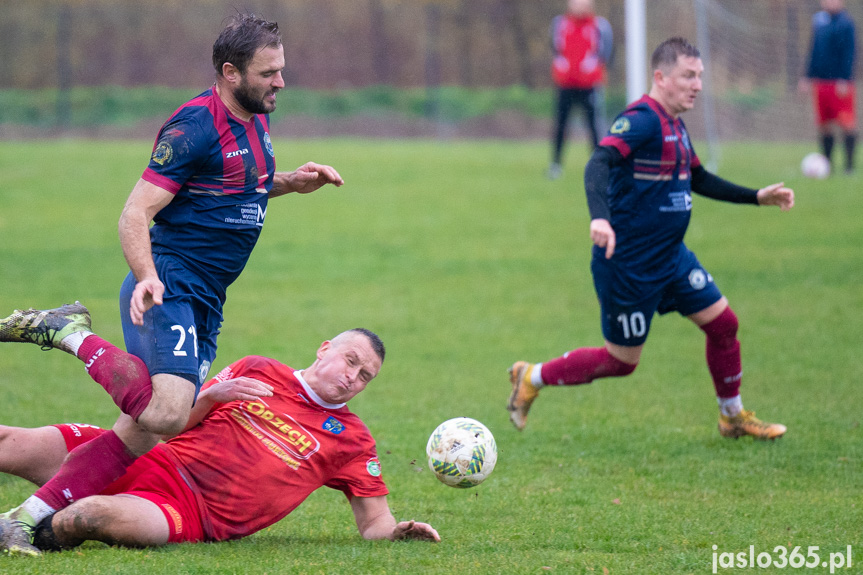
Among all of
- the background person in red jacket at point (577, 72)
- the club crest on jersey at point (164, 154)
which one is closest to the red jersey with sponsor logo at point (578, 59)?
the background person in red jacket at point (577, 72)

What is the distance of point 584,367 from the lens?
6.84 meters

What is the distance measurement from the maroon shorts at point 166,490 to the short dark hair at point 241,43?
1872 mm

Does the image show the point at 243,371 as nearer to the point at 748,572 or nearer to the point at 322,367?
the point at 322,367

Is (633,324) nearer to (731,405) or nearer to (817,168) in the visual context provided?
(731,405)

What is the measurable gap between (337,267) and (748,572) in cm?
1011

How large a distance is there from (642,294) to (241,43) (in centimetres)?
309

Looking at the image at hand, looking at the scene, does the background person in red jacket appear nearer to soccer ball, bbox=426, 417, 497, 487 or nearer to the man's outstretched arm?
soccer ball, bbox=426, 417, 497, 487

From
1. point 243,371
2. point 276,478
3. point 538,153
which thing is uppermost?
point 243,371

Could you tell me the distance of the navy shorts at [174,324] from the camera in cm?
454

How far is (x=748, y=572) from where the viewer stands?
429 cm

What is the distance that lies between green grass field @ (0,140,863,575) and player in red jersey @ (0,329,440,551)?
0.52ft

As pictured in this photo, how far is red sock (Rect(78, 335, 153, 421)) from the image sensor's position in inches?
175

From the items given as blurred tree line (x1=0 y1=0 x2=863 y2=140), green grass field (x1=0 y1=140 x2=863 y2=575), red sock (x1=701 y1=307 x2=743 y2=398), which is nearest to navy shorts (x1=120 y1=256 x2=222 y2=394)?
green grass field (x1=0 y1=140 x2=863 y2=575)

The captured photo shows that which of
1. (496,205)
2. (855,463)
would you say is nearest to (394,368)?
(855,463)
